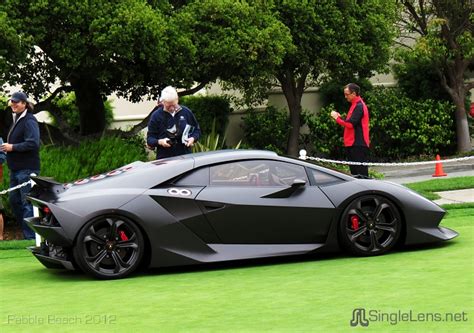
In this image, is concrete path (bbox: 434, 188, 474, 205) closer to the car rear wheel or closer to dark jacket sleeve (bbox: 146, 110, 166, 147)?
dark jacket sleeve (bbox: 146, 110, 166, 147)

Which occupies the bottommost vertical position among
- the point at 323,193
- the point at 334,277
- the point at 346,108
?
the point at 334,277

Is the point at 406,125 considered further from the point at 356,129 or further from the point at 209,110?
the point at 356,129

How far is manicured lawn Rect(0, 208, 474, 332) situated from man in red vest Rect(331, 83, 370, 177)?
340 cm

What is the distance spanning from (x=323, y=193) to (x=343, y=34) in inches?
521

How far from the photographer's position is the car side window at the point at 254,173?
32.5 feet

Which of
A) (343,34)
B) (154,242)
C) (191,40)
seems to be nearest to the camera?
(154,242)

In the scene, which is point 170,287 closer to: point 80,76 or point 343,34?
point 80,76

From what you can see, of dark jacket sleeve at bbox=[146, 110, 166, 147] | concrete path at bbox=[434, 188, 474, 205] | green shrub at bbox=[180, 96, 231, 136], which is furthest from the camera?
green shrub at bbox=[180, 96, 231, 136]

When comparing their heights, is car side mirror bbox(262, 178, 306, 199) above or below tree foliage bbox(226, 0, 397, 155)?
below

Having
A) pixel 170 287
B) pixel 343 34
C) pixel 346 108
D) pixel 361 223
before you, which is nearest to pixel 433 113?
pixel 346 108

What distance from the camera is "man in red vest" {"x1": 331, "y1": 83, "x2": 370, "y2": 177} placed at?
13602mm

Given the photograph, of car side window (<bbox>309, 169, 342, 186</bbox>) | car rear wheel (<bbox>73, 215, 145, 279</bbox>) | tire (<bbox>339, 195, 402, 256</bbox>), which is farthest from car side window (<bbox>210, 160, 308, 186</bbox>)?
car rear wheel (<bbox>73, 215, 145, 279</bbox>)

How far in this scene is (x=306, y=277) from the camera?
889cm

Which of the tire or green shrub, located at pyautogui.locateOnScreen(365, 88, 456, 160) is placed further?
green shrub, located at pyautogui.locateOnScreen(365, 88, 456, 160)
